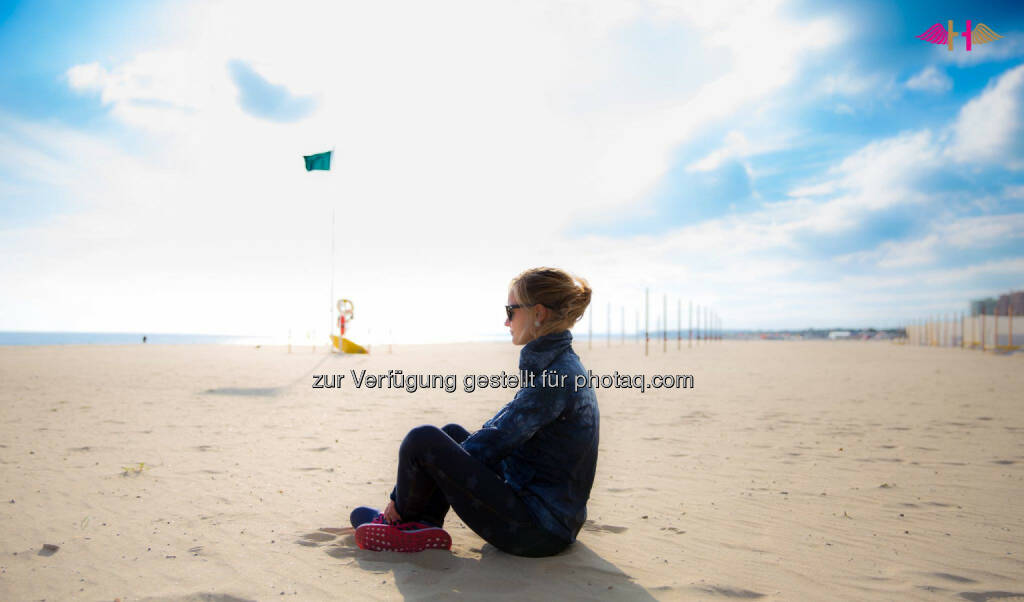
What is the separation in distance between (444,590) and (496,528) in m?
0.38

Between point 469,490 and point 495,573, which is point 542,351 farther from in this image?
point 495,573

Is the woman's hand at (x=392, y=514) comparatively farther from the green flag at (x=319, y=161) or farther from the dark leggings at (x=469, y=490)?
the green flag at (x=319, y=161)

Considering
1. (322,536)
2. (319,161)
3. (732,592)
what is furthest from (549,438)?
(319,161)

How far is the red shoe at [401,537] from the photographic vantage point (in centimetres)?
304

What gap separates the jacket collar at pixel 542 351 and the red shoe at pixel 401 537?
3.59ft

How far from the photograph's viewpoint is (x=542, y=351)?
9.19 ft

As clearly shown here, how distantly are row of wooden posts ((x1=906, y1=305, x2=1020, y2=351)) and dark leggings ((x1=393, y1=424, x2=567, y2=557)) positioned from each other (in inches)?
1842

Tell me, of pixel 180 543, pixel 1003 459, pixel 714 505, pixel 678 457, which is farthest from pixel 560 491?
pixel 1003 459

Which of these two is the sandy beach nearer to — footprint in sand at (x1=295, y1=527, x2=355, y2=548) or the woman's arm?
footprint in sand at (x1=295, y1=527, x2=355, y2=548)

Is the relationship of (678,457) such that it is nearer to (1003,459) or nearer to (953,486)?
(953,486)

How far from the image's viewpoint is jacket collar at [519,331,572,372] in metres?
2.78

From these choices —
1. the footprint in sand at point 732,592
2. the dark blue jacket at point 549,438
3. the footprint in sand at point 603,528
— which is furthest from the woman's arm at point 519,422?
the footprint in sand at point 603,528

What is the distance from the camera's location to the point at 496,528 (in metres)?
2.81

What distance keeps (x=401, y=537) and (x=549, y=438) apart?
1036 millimetres
